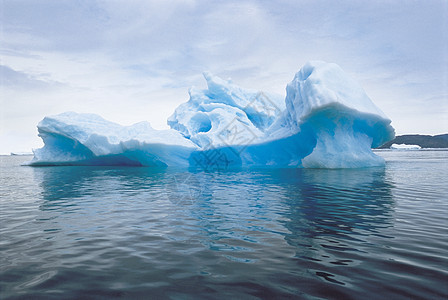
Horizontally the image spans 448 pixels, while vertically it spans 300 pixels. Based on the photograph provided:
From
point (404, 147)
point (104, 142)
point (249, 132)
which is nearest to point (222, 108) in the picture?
point (249, 132)

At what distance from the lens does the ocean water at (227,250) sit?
115 inches

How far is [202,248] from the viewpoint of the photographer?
13.5 feet

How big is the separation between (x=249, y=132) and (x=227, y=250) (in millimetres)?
20641

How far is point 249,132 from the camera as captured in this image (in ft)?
80.0

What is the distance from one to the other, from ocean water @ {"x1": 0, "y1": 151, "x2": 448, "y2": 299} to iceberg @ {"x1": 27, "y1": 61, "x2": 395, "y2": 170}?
36.1 feet

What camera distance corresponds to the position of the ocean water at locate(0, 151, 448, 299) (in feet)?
9.55

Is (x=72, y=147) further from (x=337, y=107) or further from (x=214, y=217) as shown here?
(x=214, y=217)

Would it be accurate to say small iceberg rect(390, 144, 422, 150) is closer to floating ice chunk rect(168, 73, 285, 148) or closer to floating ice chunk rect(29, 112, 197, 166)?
floating ice chunk rect(168, 73, 285, 148)

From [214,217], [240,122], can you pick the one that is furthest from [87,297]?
[240,122]

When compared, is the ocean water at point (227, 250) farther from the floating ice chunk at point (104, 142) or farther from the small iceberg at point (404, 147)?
the small iceberg at point (404, 147)

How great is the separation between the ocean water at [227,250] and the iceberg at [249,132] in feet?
36.1

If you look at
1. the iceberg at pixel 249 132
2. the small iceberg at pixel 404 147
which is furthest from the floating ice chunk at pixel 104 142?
the small iceberg at pixel 404 147

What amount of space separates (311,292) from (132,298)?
171 centimetres

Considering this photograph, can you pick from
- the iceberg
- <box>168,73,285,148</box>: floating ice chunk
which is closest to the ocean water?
the iceberg
